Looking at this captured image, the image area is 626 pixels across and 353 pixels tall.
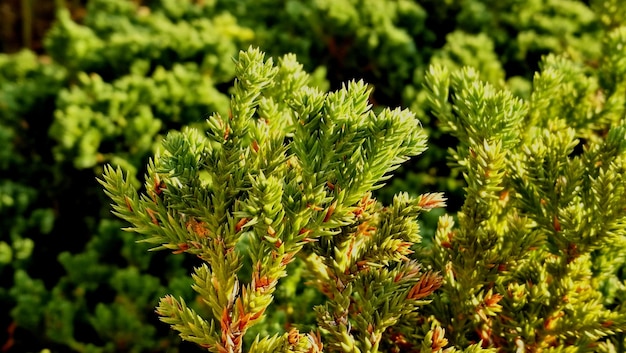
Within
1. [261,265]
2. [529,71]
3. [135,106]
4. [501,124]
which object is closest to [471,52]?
[529,71]

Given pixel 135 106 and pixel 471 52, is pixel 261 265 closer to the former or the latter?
pixel 135 106

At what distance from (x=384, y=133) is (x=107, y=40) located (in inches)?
104

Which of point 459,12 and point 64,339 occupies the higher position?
point 459,12

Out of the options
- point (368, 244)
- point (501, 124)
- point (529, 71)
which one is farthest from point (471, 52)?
point (368, 244)

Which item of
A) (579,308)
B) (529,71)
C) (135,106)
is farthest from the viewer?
(529,71)

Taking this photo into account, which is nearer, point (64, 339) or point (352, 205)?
point (352, 205)

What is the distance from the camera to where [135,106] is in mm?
2793

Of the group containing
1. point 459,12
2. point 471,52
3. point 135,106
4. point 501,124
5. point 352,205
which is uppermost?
point 459,12

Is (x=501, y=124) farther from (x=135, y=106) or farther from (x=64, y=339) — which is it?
(x=135, y=106)

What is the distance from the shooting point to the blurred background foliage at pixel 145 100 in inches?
91.0

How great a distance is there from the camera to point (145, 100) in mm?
2805

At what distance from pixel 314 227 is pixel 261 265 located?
12 cm

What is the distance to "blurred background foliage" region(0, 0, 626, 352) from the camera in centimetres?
231

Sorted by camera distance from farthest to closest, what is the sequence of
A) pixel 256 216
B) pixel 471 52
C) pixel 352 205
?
pixel 471 52
pixel 352 205
pixel 256 216
